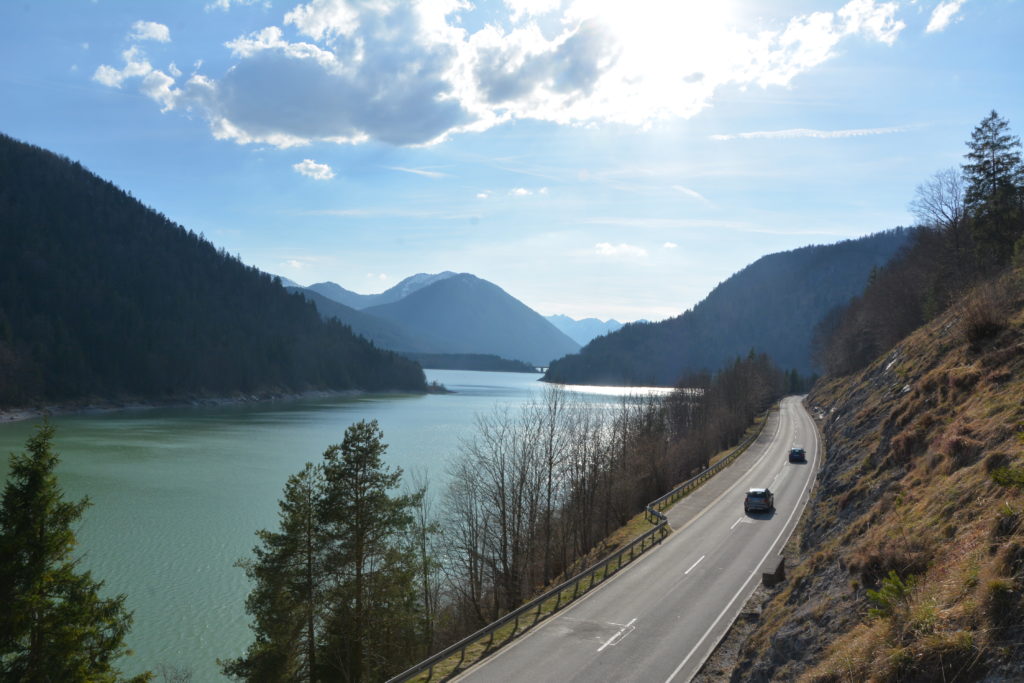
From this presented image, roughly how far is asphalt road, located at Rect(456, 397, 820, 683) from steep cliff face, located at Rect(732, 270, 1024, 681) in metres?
2.66

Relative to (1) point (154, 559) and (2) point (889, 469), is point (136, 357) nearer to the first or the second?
(1) point (154, 559)

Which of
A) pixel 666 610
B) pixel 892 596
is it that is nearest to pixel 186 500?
pixel 666 610

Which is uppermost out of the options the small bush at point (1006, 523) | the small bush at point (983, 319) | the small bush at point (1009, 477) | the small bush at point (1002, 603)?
the small bush at point (983, 319)

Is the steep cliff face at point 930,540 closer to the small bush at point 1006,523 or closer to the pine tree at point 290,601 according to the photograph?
the small bush at point 1006,523

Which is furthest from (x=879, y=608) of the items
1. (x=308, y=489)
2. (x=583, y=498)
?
(x=583, y=498)

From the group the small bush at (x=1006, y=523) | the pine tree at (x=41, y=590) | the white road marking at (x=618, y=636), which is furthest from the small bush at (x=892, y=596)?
the pine tree at (x=41, y=590)

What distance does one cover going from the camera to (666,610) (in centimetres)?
2025

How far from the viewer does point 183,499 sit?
47.5 meters

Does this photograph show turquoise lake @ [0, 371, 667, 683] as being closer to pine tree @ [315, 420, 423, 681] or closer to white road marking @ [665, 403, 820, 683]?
pine tree @ [315, 420, 423, 681]

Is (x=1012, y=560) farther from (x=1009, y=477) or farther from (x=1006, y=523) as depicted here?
(x=1006, y=523)

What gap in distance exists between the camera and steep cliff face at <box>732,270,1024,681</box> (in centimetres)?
777

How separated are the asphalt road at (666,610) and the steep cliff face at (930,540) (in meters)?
2.66

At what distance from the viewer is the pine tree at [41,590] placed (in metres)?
14.2

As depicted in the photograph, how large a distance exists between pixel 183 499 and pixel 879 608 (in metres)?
50.8
